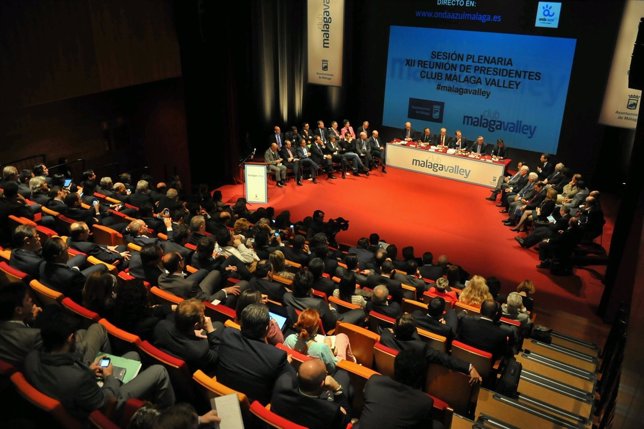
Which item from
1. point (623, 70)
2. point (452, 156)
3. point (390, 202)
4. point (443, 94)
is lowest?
point (390, 202)

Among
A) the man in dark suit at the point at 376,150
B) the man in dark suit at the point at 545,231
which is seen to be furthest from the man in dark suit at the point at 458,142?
the man in dark suit at the point at 545,231

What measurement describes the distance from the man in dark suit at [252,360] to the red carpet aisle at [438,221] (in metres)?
4.82

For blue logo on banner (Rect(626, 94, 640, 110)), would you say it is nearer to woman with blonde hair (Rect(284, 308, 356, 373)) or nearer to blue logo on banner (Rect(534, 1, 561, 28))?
blue logo on banner (Rect(534, 1, 561, 28))

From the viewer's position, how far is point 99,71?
24.0 ft

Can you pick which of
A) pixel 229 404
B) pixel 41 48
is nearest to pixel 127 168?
pixel 41 48

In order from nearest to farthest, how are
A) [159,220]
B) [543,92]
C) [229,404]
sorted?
[229,404] → [159,220] → [543,92]

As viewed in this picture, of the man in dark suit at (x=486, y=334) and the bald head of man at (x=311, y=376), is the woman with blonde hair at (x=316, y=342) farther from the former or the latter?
the man in dark suit at (x=486, y=334)

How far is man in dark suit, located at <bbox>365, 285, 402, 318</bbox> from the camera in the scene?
4293 mm

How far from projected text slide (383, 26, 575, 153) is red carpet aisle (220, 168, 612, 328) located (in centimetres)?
175

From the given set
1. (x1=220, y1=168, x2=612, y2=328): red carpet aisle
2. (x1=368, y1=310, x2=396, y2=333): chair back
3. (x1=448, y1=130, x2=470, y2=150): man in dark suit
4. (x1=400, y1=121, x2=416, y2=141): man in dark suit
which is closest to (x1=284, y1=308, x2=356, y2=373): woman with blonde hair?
(x1=368, y1=310, x2=396, y2=333): chair back

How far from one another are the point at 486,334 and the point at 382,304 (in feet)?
2.92

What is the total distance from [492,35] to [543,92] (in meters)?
1.67

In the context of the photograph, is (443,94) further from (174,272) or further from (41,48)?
(174,272)

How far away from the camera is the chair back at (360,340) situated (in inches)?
146
